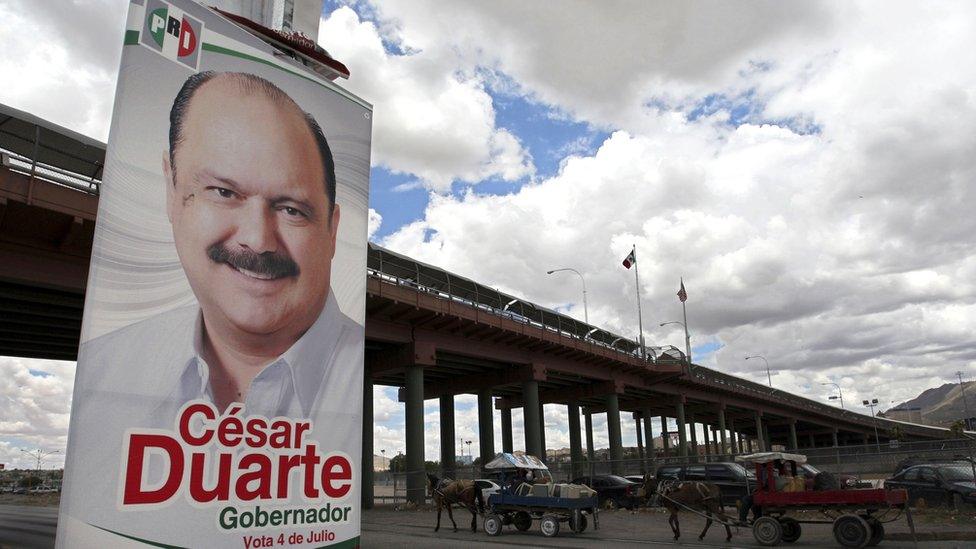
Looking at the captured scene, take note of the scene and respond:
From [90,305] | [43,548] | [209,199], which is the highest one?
[209,199]

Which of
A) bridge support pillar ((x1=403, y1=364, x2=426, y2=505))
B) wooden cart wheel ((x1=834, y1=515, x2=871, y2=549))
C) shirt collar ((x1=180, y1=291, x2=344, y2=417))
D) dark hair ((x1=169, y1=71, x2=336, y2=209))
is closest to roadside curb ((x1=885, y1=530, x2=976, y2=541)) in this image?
wooden cart wheel ((x1=834, y1=515, x2=871, y2=549))

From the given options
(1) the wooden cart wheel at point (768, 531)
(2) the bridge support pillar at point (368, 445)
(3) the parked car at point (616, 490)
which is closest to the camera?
(1) the wooden cart wheel at point (768, 531)

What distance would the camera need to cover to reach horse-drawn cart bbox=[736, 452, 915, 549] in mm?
14297

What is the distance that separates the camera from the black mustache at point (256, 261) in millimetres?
7768

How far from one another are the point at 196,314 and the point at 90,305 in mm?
1207

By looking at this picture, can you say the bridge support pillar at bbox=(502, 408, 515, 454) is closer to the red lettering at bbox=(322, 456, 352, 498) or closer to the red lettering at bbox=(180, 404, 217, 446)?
the red lettering at bbox=(322, 456, 352, 498)

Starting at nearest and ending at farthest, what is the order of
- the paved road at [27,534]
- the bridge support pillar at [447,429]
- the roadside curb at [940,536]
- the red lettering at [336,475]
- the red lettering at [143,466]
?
the red lettering at [143,466] < the red lettering at [336,475] < the roadside curb at [940,536] < the paved road at [27,534] < the bridge support pillar at [447,429]

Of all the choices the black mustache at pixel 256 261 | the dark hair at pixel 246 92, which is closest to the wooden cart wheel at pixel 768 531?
the dark hair at pixel 246 92

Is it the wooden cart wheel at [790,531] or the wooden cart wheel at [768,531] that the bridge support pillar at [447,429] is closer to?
the wooden cart wheel at [790,531]

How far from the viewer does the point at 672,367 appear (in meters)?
56.1

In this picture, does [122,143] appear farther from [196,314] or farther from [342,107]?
[342,107]

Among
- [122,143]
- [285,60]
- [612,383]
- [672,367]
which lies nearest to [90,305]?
[122,143]

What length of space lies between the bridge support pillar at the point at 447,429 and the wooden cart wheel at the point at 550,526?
Answer: 32.2 metres

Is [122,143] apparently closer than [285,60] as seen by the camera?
Yes
